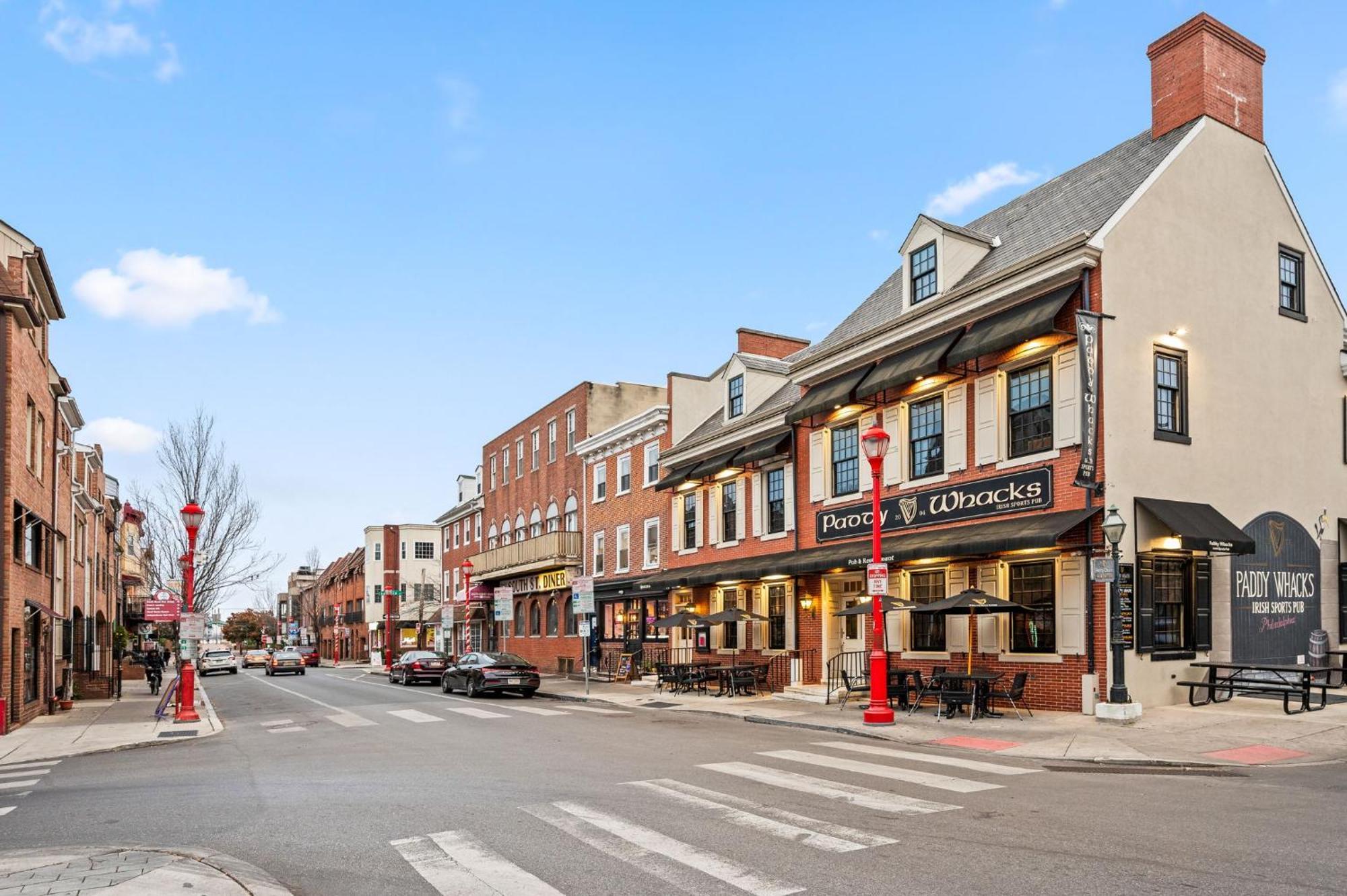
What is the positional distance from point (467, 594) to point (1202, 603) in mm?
37850

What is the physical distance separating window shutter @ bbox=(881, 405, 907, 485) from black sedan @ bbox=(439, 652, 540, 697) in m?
12.6

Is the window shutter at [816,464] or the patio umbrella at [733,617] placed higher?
the window shutter at [816,464]

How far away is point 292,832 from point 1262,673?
681 inches

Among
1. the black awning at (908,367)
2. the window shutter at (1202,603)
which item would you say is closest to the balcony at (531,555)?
the black awning at (908,367)

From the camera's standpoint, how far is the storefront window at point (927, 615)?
22234 mm

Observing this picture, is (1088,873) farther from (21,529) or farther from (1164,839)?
(21,529)

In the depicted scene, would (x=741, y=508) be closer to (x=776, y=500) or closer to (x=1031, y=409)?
(x=776, y=500)

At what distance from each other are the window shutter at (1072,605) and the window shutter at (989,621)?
4.96ft

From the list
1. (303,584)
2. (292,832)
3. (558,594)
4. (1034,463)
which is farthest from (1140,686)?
(303,584)

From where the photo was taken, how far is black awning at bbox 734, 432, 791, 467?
27.8 metres

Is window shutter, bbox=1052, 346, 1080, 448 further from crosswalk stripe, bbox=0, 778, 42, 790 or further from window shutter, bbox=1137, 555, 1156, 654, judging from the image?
crosswalk stripe, bbox=0, 778, 42, 790

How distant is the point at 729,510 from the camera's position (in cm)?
3142

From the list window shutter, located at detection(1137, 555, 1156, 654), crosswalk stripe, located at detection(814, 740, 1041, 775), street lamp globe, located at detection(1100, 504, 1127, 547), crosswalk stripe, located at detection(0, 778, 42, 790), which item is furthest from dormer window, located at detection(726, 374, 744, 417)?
crosswalk stripe, located at detection(0, 778, 42, 790)

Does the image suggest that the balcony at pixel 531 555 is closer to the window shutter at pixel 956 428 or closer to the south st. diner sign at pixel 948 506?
the south st. diner sign at pixel 948 506
